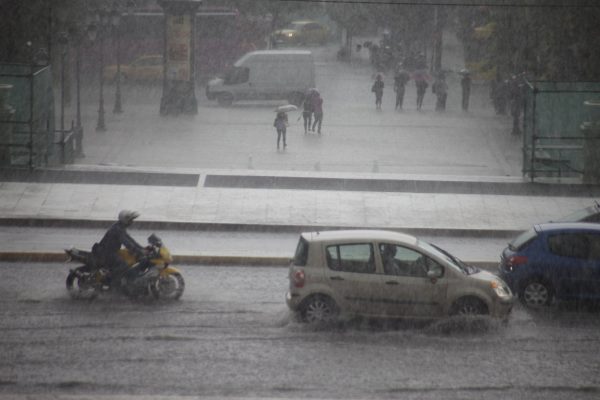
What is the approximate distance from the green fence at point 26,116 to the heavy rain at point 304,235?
0.07m

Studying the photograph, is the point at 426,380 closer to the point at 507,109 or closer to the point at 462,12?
the point at 507,109

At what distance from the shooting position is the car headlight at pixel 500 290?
44.7ft

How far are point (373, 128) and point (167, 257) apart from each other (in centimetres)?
2229

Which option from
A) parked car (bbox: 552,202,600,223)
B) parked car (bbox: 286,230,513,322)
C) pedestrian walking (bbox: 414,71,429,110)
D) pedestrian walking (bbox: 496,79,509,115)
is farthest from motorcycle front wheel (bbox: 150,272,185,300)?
pedestrian walking (bbox: 414,71,429,110)

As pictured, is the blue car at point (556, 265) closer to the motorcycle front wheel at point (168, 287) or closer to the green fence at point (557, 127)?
the motorcycle front wheel at point (168, 287)

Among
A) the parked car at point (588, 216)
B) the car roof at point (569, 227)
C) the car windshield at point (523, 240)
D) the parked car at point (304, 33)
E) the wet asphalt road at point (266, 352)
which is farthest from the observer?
the parked car at point (304, 33)

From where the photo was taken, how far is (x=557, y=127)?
81.0ft

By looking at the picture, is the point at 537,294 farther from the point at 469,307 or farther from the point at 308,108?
the point at 308,108

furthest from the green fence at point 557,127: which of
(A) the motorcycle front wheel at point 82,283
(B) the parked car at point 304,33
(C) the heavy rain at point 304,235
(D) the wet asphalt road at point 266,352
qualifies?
(B) the parked car at point 304,33

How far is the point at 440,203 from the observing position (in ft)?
70.0

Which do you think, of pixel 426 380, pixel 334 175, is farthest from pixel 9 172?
pixel 426 380

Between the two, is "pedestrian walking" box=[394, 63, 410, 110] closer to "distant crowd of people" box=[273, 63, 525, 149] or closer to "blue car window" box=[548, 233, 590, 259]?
"distant crowd of people" box=[273, 63, 525, 149]

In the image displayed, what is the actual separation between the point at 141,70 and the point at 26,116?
988 inches

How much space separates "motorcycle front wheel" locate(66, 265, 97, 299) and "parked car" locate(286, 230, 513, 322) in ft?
8.90
